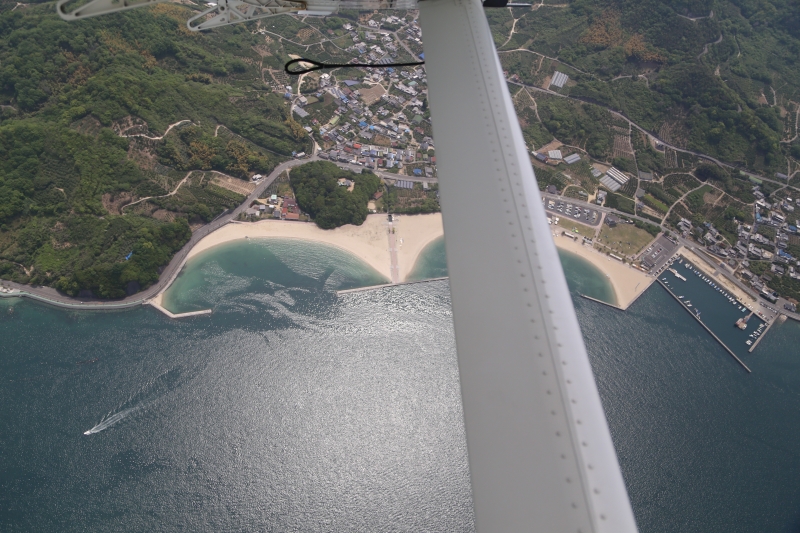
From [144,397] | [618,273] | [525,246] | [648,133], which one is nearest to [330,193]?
[144,397]

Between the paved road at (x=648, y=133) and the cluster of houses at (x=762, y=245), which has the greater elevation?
the paved road at (x=648, y=133)

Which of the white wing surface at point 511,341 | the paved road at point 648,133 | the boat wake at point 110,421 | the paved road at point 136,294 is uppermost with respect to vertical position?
the white wing surface at point 511,341

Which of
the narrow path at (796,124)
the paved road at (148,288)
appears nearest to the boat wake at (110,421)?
the paved road at (148,288)

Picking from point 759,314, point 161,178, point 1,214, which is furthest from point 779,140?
point 1,214

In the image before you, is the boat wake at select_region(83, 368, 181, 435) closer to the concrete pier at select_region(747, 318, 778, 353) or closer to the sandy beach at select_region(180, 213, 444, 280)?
the sandy beach at select_region(180, 213, 444, 280)

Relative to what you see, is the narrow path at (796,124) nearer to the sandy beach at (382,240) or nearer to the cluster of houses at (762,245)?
the cluster of houses at (762,245)

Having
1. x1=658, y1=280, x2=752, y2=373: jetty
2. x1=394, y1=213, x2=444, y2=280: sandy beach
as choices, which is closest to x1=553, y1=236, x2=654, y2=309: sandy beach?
x1=658, y1=280, x2=752, y2=373: jetty

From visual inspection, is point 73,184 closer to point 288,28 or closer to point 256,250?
point 256,250

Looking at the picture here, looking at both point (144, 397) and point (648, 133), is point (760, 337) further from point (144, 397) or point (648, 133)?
point (144, 397)
